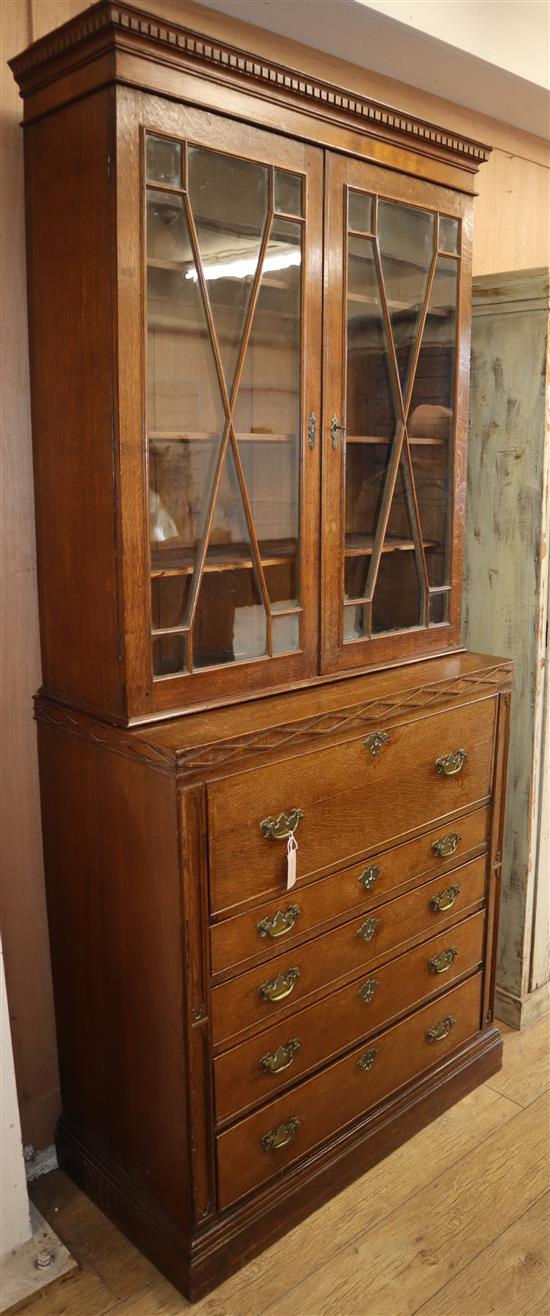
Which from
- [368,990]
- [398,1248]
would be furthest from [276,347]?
[398,1248]

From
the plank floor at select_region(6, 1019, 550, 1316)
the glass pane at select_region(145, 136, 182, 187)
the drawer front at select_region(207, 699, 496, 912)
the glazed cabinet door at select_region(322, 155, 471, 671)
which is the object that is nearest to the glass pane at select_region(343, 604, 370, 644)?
the glazed cabinet door at select_region(322, 155, 471, 671)

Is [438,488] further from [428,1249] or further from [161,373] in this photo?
[428,1249]

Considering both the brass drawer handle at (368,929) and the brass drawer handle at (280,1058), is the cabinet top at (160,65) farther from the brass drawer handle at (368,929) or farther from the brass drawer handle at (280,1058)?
the brass drawer handle at (280,1058)

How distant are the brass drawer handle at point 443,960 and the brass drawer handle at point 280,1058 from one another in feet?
1.42

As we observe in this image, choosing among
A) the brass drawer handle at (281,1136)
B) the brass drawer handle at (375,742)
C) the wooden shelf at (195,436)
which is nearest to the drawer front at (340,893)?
the brass drawer handle at (375,742)

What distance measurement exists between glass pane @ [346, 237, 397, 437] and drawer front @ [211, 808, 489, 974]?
84cm

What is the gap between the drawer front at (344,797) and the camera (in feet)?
5.21

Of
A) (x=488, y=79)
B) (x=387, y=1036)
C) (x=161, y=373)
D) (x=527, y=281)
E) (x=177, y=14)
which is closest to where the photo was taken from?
(x=161, y=373)

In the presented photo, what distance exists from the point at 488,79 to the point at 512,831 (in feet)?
6.10

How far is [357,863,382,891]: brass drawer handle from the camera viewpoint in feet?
6.12

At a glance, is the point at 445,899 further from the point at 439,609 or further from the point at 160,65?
the point at 160,65

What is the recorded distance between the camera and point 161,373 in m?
1.54

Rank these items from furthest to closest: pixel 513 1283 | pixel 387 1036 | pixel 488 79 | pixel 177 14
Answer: pixel 488 79, pixel 387 1036, pixel 177 14, pixel 513 1283

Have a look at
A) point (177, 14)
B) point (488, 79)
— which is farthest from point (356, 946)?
point (488, 79)
